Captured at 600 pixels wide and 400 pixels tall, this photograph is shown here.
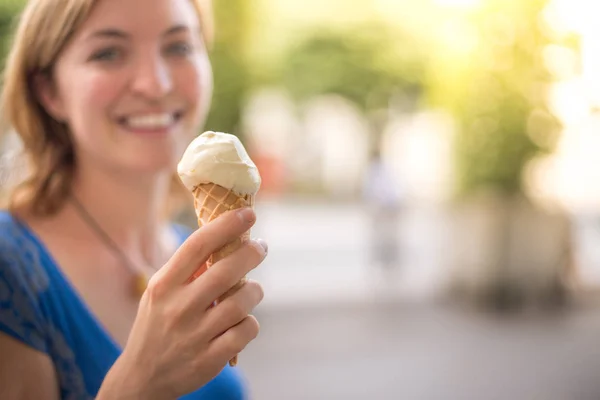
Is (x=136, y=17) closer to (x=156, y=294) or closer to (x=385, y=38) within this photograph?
(x=156, y=294)

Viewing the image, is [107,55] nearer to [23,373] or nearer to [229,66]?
[23,373]

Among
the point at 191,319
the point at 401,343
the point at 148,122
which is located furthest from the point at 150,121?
the point at 401,343

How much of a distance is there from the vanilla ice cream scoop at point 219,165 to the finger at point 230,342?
250mm

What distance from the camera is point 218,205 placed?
114 cm

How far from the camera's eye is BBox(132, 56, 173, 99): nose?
1.35m

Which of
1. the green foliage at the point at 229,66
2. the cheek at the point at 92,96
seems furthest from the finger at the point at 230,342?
the green foliage at the point at 229,66

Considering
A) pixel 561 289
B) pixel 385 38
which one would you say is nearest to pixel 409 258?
pixel 561 289

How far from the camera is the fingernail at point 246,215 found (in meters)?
1.01

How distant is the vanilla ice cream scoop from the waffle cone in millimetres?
13

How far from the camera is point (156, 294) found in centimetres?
101

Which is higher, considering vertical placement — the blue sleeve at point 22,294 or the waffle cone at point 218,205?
the waffle cone at point 218,205

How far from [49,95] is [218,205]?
2.24 ft

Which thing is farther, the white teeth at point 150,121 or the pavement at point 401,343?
the pavement at point 401,343

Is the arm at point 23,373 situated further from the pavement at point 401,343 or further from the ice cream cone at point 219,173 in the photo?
the pavement at point 401,343
